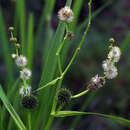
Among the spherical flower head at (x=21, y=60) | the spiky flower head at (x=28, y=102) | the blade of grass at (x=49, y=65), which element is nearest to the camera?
the spherical flower head at (x=21, y=60)

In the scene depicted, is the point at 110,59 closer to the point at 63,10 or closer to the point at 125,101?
the point at 63,10

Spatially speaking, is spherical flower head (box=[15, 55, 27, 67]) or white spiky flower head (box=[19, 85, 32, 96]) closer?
spherical flower head (box=[15, 55, 27, 67])

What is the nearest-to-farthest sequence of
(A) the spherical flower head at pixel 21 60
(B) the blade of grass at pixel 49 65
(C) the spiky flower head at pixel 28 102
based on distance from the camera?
1. (A) the spherical flower head at pixel 21 60
2. (C) the spiky flower head at pixel 28 102
3. (B) the blade of grass at pixel 49 65

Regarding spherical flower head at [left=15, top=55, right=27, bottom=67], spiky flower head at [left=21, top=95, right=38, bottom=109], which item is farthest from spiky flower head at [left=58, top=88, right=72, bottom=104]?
spherical flower head at [left=15, top=55, right=27, bottom=67]

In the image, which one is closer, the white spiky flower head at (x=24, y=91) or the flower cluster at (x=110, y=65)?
the flower cluster at (x=110, y=65)

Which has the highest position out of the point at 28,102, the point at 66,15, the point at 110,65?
the point at 66,15

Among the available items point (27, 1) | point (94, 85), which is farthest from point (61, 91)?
point (27, 1)

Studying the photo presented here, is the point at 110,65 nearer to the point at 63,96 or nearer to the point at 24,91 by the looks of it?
the point at 63,96

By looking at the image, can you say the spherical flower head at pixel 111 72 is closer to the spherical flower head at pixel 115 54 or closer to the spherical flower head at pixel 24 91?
the spherical flower head at pixel 115 54

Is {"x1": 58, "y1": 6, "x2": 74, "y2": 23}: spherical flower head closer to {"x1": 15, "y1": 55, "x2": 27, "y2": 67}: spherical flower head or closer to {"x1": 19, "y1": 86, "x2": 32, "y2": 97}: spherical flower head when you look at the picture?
{"x1": 15, "y1": 55, "x2": 27, "y2": 67}: spherical flower head

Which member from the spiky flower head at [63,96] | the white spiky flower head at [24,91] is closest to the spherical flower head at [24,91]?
the white spiky flower head at [24,91]

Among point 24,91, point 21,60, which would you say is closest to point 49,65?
point 24,91
